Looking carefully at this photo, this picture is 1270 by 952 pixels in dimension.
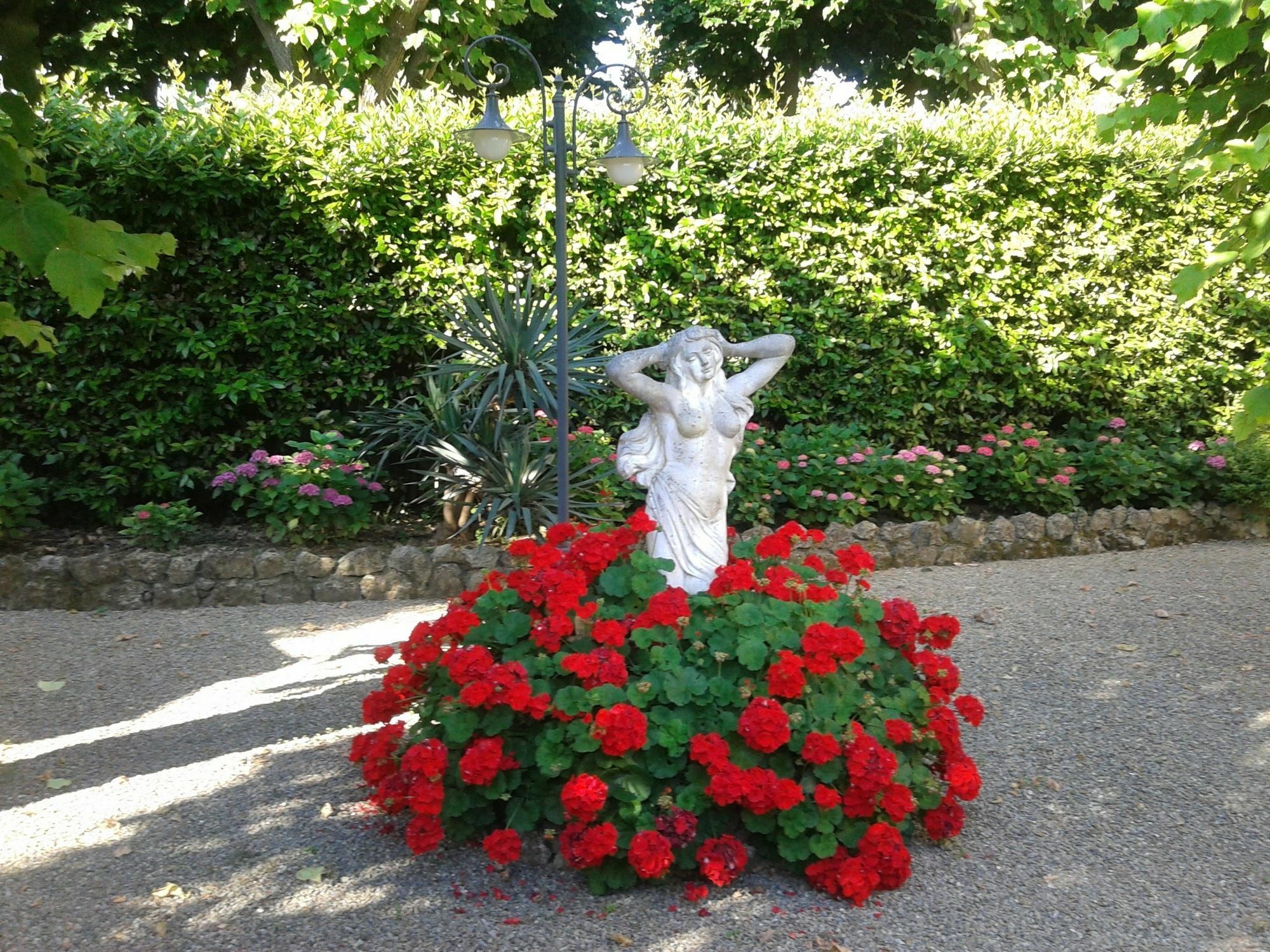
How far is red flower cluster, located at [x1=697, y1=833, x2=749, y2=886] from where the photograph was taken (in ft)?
9.43

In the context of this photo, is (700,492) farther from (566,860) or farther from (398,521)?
(398,521)

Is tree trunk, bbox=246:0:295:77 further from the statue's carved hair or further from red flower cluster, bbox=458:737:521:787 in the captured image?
red flower cluster, bbox=458:737:521:787

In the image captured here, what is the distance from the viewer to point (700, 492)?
12.7ft

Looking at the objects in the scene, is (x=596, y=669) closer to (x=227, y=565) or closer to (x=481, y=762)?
(x=481, y=762)

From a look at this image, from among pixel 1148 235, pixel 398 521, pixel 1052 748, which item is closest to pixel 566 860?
pixel 1052 748

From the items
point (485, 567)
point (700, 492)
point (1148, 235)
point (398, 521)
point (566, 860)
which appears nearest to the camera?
point (566, 860)

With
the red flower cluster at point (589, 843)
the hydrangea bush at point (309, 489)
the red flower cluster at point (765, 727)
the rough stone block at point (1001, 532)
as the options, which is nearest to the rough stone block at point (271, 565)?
the hydrangea bush at point (309, 489)

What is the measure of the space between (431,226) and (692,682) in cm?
485

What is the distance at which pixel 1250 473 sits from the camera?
736 centimetres

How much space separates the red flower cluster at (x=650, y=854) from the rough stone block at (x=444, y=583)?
351 cm

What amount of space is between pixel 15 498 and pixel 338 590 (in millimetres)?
1956

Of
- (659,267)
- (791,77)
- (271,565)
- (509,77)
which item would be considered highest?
(791,77)

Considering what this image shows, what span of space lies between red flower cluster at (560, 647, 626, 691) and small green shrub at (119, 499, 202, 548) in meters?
4.02

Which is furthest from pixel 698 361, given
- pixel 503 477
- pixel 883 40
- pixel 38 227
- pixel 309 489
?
pixel 883 40
